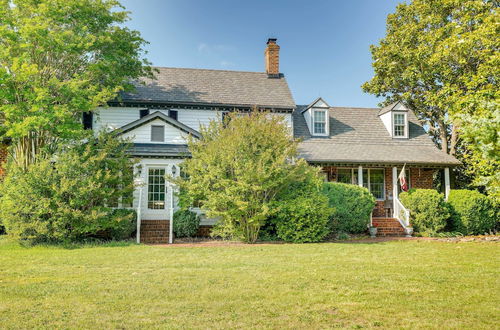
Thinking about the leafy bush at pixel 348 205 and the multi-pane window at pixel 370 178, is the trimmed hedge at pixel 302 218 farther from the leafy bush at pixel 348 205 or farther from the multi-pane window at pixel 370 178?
the multi-pane window at pixel 370 178

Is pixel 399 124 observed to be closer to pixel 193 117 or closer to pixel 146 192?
pixel 193 117

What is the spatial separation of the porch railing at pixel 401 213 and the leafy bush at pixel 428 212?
29cm

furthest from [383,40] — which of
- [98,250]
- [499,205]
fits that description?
[98,250]

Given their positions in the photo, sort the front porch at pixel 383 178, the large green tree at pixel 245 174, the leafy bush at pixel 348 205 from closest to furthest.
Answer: the large green tree at pixel 245 174, the leafy bush at pixel 348 205, the front porch at pixel 383 178

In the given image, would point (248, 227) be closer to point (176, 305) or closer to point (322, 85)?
point (176, 305)

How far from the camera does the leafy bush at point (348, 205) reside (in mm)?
15586

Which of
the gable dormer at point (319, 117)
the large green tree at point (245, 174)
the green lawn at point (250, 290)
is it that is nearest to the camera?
the green lawn at point (250, 290)

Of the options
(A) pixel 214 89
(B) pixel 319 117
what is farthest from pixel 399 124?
(A) pixel 214 89

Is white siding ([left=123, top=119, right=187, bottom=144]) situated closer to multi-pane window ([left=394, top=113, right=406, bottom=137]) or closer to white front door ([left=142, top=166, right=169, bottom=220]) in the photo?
white front door ([left=142, top=166, right=169, bottom=220])

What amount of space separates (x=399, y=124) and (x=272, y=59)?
822 centimetres

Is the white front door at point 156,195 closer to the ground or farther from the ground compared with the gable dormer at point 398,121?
closer to the ground

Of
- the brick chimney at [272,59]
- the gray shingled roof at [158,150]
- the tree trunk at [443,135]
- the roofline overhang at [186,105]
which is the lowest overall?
the gray shingled roof at [158,150]

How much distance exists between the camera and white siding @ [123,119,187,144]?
661 inches

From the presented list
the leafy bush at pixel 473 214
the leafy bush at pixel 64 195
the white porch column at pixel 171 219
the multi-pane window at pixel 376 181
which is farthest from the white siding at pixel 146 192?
the leafy bush at pixel 473 214
